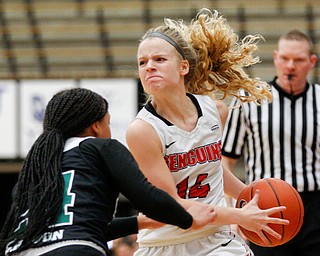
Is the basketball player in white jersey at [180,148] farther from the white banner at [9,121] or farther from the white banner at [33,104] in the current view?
the white banner at [9,121]

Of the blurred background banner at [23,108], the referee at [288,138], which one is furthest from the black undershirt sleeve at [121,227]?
the blurred background banner at [23,108]

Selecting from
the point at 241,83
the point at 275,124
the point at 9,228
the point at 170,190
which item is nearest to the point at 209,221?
the point at 170,190

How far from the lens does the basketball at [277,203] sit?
13.5ft

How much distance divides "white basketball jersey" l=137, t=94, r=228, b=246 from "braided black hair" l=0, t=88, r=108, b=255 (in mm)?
654

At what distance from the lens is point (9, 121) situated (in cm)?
1195

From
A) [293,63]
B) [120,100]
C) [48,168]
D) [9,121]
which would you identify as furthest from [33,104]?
[48,168]

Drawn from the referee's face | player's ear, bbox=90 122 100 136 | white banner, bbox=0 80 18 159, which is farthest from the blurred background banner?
player's ear, bbox=90 122 100 136

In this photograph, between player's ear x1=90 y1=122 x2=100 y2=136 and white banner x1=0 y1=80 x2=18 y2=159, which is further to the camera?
white banner x1=0 y1=80 x2=18 y2=159

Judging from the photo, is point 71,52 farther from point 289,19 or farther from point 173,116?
point 173,116

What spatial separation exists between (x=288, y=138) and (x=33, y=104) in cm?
673

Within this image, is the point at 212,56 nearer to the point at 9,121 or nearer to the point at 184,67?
the point at 184,67

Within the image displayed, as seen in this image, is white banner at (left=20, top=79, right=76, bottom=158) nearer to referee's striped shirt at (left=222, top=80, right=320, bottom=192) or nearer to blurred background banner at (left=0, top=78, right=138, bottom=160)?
blurred background banner at (left=0, top=78, right=138, bottom=160)

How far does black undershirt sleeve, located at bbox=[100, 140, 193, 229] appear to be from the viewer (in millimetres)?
3268

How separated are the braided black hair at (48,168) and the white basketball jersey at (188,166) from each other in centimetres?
65
